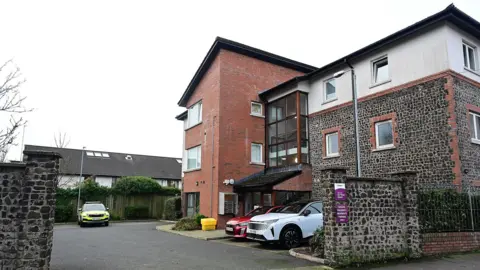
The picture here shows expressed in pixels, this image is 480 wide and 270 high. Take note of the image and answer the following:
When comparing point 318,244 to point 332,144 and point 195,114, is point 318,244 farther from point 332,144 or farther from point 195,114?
point 195,114

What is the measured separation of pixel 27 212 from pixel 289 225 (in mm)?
8223

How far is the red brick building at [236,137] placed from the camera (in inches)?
777

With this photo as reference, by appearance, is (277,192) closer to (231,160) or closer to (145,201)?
(231,160)

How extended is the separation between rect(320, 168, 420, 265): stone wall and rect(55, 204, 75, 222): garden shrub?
941 inches

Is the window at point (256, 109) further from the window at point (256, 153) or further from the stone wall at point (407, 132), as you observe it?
the stone wall at point (407, 132)

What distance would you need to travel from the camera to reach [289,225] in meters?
12.8

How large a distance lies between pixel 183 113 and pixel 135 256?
18.1m

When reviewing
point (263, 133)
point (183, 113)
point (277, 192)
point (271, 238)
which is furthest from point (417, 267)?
point (183, 113)

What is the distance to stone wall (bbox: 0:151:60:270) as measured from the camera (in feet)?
25.6

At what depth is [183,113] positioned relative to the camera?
2808cm

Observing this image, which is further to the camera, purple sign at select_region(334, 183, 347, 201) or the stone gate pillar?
the stone gate pillar

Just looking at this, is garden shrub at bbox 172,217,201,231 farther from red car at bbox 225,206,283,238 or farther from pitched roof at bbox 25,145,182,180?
pitched roof at bbox 25,145,182,180

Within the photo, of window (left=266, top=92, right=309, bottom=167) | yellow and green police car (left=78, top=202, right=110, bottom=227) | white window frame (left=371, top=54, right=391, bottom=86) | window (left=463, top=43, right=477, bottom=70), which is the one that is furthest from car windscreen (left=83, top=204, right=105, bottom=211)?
window (left=463, top=43, right=477, bottom=70)

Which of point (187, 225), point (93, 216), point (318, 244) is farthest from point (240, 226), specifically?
point (93, 216)
